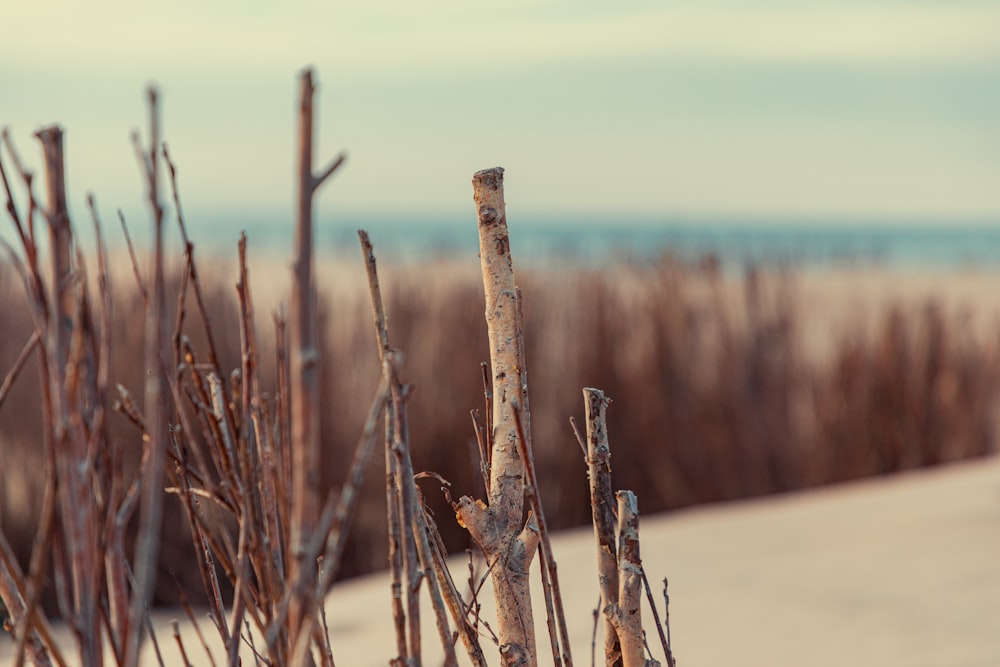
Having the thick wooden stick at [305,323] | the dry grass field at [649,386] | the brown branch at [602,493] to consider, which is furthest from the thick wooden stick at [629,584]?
the dry grass field at [649,386]

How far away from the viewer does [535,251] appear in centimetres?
571

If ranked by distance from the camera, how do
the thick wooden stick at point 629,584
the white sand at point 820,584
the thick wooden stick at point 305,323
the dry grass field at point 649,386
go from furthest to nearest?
the dry grass field at point 649,386 → the white sand at point 820,584 → the thick wooden stick at point 629,584 → the thick wooden stick at point 305,323

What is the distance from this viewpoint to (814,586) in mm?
2902

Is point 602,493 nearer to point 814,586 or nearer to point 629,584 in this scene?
point 629,584

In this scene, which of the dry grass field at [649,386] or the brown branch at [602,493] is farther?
the dry grass field at [649,386]

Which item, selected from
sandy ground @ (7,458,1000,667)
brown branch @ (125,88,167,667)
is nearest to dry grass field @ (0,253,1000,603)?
sandy ground @ (7,458,1000,667)

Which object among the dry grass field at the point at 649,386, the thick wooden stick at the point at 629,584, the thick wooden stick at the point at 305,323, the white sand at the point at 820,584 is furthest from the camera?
the dry grass field at the point at 649,386

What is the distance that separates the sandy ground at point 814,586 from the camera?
2447 mm

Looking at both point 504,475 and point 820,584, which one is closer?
point 504,475

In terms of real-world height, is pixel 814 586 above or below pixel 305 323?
below

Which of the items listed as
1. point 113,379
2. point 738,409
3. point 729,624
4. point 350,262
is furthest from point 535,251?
point 350,262

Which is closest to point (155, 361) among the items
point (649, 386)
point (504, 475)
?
point (504, 475)

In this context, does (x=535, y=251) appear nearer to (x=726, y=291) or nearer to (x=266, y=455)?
(x=726, y=291)

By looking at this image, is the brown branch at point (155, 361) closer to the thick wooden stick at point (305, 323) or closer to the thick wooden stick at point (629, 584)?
the thick wooden stick at point (305, 323)
